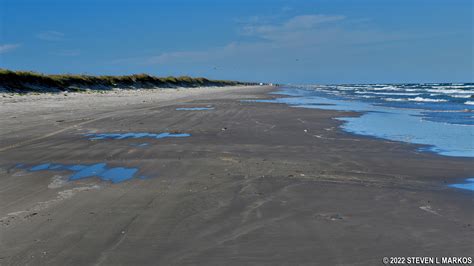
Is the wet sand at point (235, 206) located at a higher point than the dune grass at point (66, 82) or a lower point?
lower

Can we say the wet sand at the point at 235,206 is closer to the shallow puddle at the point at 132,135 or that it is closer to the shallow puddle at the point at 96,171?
the shallow puddle at the point at 96,171

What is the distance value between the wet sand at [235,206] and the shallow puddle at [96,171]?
0.56ft

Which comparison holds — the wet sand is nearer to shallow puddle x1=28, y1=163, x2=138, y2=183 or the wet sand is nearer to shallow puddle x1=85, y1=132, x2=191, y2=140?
shallow puddle x1=28, y1=163, x2=138, y2=183

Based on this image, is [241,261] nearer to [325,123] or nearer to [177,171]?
[177,171]

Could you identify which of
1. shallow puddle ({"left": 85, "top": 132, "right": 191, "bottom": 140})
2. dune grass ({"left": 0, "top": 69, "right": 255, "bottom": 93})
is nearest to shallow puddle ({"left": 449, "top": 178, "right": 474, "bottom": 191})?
shallow puddle ({"left": 85, "top": 132, "right": 191, "bottom": 140})

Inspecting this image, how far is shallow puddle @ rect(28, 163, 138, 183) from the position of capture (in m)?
6.40

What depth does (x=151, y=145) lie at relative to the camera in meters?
9.45

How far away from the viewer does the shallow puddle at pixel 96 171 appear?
640cm

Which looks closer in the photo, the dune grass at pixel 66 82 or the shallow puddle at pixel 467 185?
the shallow puddle at pixel 467 185

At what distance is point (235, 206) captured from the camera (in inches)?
192

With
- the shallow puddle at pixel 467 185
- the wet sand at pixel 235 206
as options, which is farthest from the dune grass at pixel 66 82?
the shallow puddle at pixel 467 185

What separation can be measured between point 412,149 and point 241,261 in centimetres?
668

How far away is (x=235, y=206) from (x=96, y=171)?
2887 mm

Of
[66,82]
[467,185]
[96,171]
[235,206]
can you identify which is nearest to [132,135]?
[96,171]
